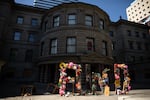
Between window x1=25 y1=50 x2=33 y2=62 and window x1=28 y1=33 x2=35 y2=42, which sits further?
window x1=28 y1=33 x2=35 y2=42

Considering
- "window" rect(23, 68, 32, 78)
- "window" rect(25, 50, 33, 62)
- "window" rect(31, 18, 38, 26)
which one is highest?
"window" rect(31, 18, 38, 26)

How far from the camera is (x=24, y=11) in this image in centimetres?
3019

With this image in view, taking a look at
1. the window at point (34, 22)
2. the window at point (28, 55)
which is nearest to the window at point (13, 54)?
the window at point (28, 55)

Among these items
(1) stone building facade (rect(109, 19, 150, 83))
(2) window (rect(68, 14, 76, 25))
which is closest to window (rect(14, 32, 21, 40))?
(2) window (rect(68, 14, 76, 25))

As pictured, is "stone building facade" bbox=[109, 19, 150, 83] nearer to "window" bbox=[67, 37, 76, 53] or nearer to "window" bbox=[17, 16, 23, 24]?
"window" bbox=[67, 37, 76, 53]

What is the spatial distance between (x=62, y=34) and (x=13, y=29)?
16.4 metres

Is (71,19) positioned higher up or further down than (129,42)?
higher up

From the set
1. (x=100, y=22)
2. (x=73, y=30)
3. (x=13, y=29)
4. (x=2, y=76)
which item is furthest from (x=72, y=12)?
(x=2, y=76)

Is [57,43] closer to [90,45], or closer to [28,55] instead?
[90,45]

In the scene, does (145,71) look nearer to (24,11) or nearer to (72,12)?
(72,12)

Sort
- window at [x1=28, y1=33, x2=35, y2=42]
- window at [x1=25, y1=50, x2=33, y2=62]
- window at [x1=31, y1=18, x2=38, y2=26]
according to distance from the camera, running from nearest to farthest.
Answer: window at [x1=25, y1=50, x2=33, y2=62] < window at [x1=28, y1=33, x2=35, y2=42] < window at [x1=31, y1=18, x2=38, y2=26]

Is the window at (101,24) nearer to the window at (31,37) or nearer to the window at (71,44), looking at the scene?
the window at (71,44)

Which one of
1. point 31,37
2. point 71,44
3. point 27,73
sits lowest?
point 27,73

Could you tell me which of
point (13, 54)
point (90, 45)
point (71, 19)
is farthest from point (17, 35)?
point (90, 45)
